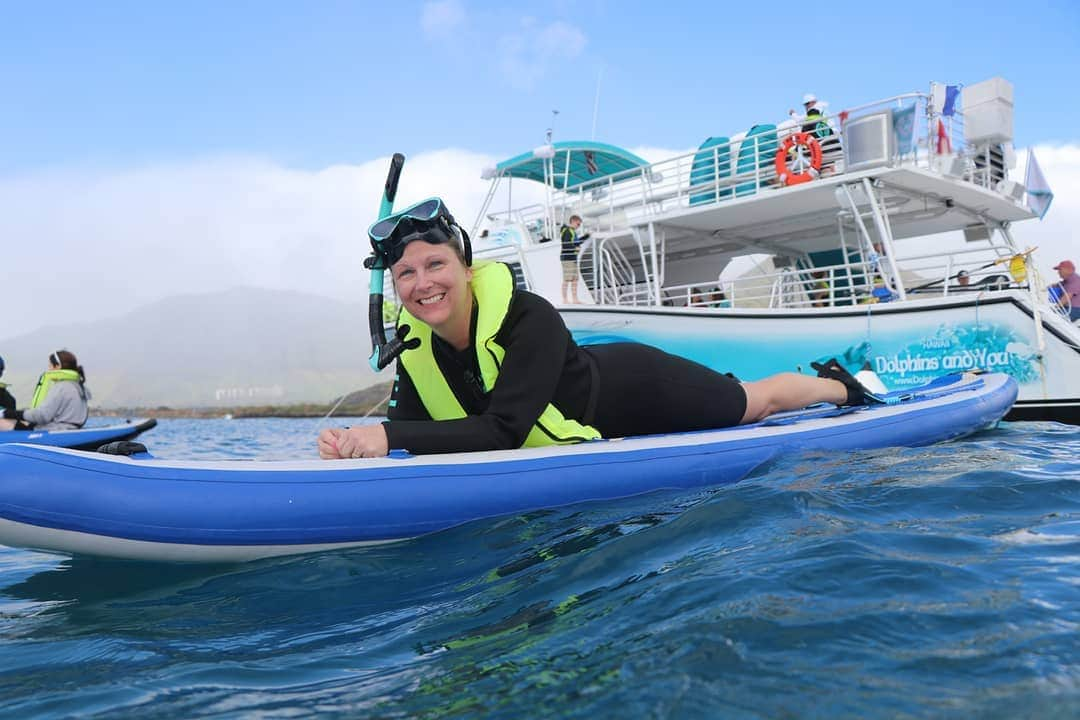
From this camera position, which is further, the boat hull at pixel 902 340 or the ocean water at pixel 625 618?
the boat hull at pixel 902 340

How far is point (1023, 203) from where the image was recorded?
1109cm

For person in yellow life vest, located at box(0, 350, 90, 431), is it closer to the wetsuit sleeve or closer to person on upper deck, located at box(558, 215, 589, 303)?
person on upper deck, located at box(558, 215, 589, 303)

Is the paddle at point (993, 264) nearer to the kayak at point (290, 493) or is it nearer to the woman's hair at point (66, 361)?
the kayak at point (290, 493)

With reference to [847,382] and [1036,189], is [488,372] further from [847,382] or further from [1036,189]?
[1036,189]

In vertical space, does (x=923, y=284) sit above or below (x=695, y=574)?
above

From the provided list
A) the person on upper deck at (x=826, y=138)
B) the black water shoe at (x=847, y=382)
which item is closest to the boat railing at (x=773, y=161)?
→ the person on upper deck at (x=826, y=138)

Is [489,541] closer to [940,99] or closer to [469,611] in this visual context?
[469,611]

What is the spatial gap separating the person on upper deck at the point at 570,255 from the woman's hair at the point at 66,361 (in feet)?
24.9

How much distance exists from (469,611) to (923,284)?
9.46m

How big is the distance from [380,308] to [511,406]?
85 centimetres

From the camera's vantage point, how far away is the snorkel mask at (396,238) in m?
2.99

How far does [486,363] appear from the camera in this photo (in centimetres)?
307

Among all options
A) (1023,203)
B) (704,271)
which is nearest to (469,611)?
(1023,203)

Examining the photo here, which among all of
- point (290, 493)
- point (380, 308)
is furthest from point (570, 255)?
point (290, 493)
